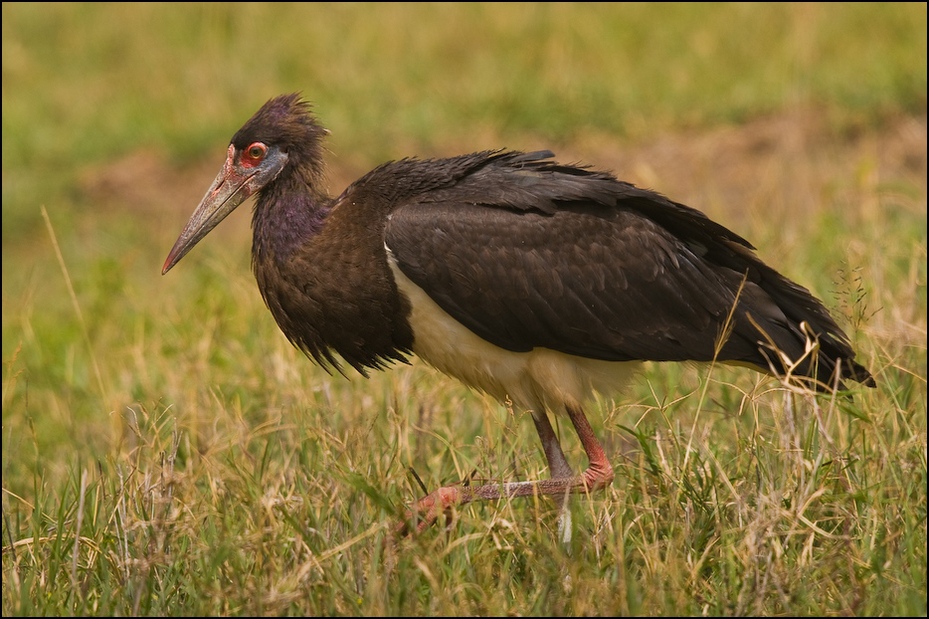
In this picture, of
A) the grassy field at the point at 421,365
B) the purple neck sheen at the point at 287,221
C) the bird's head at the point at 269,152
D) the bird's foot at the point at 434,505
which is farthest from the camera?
the bird's head at the point at 269,152

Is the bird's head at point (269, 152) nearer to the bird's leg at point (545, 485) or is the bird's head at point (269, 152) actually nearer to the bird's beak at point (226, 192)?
the bird's beak at point (226, 192)

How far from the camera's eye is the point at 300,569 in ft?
9.63

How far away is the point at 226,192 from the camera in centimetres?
425

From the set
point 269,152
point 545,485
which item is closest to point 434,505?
point 545,485

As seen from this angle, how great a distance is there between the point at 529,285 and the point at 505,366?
0.82 ft

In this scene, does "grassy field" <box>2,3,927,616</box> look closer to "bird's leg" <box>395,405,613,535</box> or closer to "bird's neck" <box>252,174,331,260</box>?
"bird's leg" <box>395,405,613,535</box>

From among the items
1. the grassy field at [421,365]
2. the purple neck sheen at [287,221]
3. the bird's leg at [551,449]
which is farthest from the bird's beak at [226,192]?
the bird's leg at [551,449]

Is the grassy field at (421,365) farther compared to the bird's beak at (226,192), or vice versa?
the bird's beak at (226,192)

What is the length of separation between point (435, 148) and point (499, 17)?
2153mm

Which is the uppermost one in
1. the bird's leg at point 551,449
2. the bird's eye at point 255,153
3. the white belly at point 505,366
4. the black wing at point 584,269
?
the bird's eye at point 255,153

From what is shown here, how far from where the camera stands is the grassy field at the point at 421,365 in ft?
10.2

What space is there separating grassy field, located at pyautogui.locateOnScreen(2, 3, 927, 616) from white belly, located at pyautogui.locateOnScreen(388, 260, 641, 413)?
10 centimetres

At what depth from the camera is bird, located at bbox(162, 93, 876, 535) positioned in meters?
3.78

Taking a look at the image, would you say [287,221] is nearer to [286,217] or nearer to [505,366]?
[286,217]
